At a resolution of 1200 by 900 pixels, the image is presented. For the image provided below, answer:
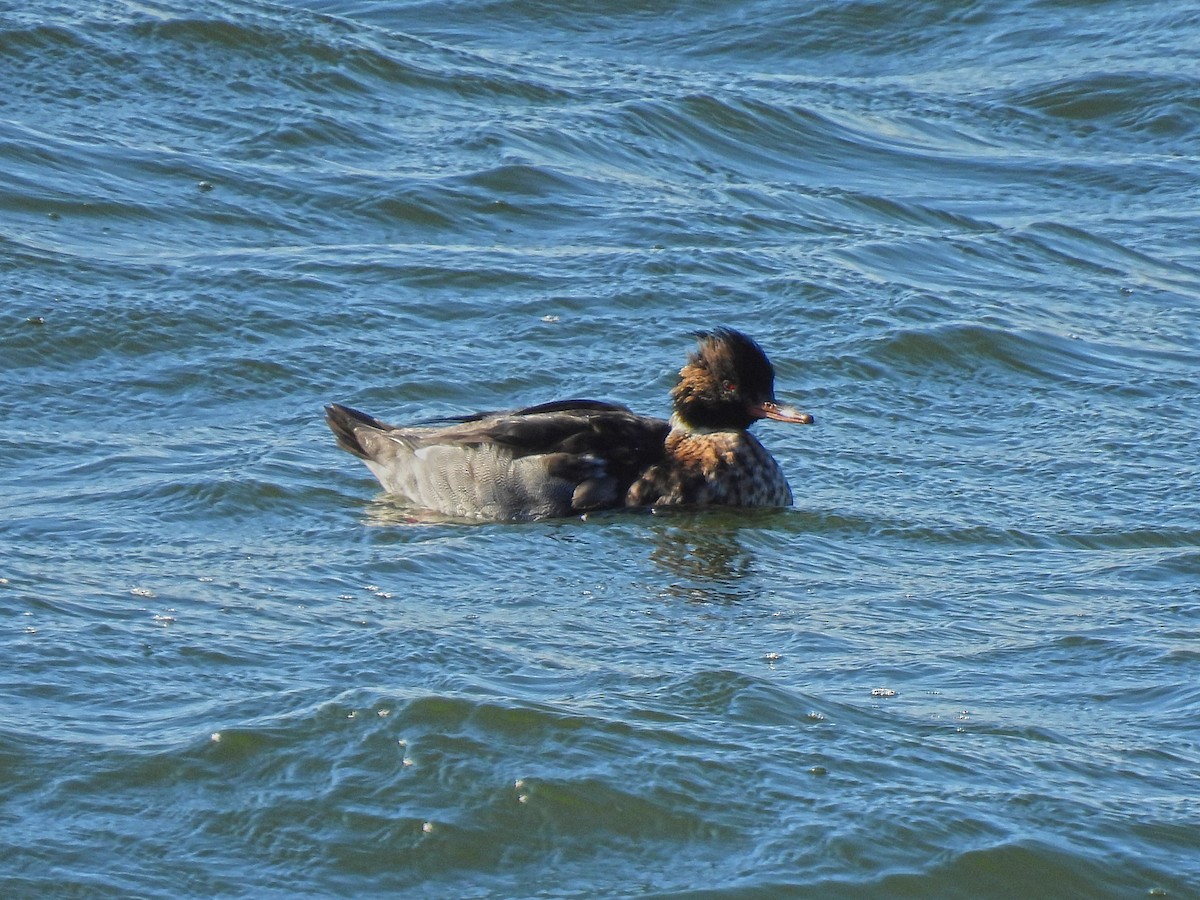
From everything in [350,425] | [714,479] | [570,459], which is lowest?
[714,479]

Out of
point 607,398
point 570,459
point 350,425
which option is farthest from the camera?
point 607,398

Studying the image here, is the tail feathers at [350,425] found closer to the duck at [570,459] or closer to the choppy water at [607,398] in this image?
the duck at [570,459]

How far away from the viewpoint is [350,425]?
9.65 m

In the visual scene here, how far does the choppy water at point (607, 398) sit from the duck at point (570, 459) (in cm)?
20

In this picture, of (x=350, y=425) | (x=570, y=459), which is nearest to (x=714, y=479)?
(x=570, y=459)

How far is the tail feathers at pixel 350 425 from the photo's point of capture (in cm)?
961

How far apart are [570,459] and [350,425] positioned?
3.48ft

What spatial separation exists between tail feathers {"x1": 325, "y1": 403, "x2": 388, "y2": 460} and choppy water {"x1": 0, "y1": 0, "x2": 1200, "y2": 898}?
0.15 metres

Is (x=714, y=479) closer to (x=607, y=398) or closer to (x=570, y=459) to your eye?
(x=570, y=459)

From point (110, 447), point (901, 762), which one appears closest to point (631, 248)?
point (110, 447)

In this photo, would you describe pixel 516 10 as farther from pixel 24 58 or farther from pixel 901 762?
pixel 901 762

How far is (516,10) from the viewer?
59.2ft

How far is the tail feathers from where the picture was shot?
9.61 m

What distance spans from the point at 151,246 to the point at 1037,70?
326 inches
